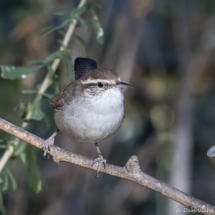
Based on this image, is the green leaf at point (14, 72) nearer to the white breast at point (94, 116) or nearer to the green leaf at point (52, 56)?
the green leaf at point (52, 56)

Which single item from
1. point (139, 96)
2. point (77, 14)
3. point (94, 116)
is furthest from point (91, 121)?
point (139, 96)

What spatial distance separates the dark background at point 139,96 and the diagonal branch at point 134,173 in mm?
1914

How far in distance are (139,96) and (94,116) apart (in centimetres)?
223

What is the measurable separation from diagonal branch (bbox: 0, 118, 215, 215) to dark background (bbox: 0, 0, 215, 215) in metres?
1.91

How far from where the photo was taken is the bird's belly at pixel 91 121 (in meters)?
2.98

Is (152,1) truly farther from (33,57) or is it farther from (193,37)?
(33,57)

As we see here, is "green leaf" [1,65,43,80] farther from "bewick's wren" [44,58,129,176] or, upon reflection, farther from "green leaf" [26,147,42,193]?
"green leaf" [26,147,42,193]

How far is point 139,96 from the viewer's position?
16.7ft

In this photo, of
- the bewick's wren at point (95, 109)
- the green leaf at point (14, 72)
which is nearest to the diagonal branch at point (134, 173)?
the bewick's wren at point (95, 109)

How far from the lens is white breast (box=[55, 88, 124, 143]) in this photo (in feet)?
9.78

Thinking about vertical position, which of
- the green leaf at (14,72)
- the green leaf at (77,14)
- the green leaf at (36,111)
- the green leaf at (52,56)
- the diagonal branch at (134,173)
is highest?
the green leaf at (77,14)

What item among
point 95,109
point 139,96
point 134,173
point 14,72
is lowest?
point 134,173

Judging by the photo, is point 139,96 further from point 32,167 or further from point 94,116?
point 32,167

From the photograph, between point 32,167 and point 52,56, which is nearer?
point 32,167
